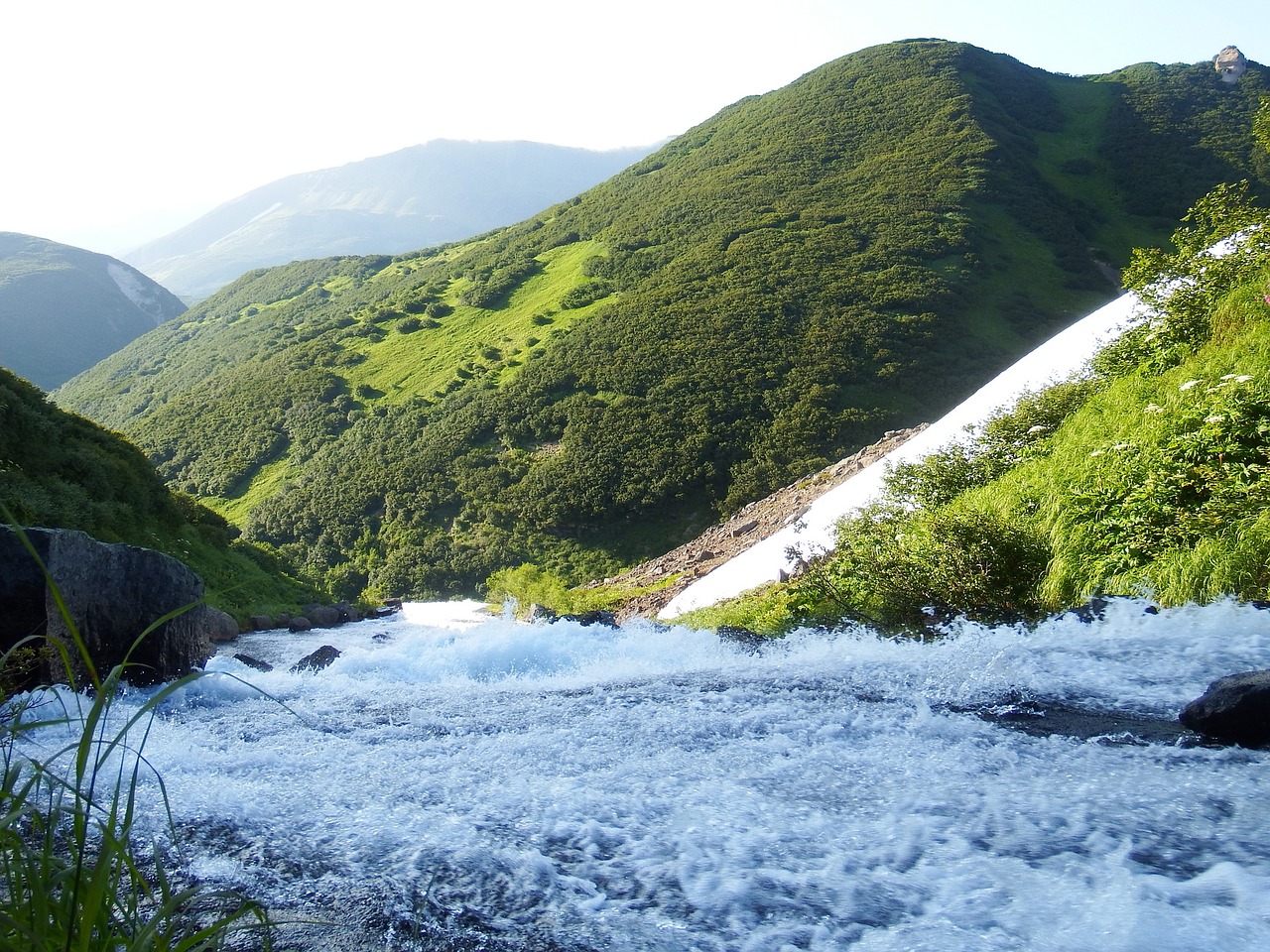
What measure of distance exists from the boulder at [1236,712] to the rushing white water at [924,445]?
922cm

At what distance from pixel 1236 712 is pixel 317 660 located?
1159 cm

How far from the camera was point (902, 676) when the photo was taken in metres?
6.50

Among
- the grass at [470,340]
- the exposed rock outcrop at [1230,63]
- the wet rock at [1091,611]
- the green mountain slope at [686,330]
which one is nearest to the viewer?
the wet rock at [1091,611]

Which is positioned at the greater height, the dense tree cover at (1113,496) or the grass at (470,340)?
the grass at (470,340)

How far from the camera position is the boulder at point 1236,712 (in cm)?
452

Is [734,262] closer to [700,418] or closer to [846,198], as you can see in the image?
[846,198]

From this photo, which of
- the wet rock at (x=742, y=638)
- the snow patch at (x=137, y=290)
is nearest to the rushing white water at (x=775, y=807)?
the wet rock at (x=742, y=638)

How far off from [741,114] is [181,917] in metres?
83.7

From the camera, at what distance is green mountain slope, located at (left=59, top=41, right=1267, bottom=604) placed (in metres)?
35.7

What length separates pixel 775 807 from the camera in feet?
14.5

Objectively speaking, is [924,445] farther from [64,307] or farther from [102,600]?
[64,307]

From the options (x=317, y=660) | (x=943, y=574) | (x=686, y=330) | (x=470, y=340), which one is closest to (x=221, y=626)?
(x=317, y=660)

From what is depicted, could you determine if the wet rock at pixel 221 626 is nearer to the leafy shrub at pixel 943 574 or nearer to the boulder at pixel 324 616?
the boulder at pixel 324 616

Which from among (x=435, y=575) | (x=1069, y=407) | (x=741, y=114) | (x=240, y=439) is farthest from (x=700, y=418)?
(x=741, y=114)
